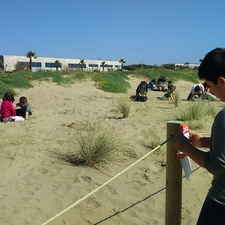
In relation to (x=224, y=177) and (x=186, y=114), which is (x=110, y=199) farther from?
(x=186, y=114)

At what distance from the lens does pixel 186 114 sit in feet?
25.5

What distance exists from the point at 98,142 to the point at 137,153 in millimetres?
715

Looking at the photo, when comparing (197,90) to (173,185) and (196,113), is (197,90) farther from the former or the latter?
(173,185)

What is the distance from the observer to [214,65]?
151 cm

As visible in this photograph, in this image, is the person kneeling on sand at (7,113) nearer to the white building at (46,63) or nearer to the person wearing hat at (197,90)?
the person wearing hat at (197,90)

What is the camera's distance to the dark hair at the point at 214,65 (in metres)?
1.50

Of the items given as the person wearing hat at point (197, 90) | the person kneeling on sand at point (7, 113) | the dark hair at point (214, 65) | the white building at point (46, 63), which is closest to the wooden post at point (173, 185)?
the dark hair at point (214, 65)

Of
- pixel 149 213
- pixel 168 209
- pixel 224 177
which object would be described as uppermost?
pixel 224 177

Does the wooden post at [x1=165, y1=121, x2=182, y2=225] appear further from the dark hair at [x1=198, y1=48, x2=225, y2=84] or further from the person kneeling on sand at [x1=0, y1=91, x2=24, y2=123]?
the person kneeling on sand at [x1=0, y1=91, x2=24, y2=123]

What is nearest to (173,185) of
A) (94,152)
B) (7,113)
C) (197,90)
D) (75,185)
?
(75,185)

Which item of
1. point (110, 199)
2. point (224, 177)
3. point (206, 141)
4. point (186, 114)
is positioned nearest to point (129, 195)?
point (110, 199)

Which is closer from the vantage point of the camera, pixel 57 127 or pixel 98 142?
pixel 98 142

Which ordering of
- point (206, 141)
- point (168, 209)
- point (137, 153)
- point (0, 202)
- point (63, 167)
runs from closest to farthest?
1. point (206, 141)
2. point (168, 209)
3. point (0, 202)
4. point (63, 167)
5. point (137, 153)

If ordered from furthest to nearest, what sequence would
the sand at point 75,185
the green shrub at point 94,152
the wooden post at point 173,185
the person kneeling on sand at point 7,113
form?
the person kneeling on sand at point 7,113
the green shrub at point 94,152
the sand at point 75,185
the wooden post at point 173,185
